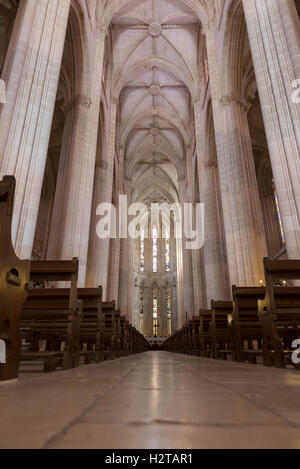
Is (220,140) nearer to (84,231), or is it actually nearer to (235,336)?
(84,231)

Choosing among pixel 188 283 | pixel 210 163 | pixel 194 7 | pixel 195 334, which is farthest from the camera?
pixel 188 283

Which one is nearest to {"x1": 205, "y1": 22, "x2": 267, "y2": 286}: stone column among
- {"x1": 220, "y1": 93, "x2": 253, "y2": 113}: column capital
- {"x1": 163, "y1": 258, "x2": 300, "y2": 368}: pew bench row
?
{"x1": 220, "y1": 93, "x2": 253, "y2": 113}: column capital

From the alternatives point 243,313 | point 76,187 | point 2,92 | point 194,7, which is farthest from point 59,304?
point 194,7

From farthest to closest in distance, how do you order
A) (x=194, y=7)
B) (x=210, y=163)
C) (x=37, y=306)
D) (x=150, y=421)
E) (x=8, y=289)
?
(x=210, y=163)
(x=194, y=7)
(x=37, y=306)
(x=8, y=289)
(x=150, y=421)

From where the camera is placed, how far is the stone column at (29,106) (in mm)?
5707

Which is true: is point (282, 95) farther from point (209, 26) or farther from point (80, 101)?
point (209, 26)

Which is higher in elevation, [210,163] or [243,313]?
[210,163]

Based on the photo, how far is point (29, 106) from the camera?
620 cm

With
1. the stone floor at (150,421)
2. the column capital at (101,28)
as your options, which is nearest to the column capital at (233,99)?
the column capital at (101,28)

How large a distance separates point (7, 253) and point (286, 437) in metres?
1.75

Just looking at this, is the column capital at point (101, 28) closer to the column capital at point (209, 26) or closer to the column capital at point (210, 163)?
the column capital at point (209, 26)

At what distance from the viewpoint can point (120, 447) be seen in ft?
1.97

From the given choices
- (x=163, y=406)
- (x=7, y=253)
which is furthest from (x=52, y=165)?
(x=163, y=406)

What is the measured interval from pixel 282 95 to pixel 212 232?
25.0ft
